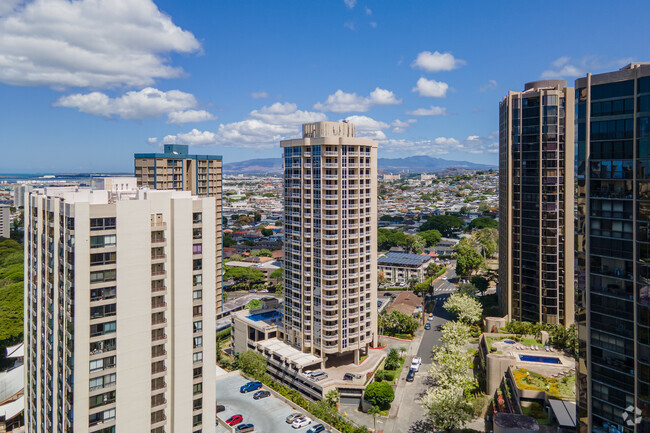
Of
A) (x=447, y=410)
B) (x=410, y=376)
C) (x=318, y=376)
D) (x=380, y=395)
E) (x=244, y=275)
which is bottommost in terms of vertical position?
A: (x=410, y=376)

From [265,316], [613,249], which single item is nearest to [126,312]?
[613,249]

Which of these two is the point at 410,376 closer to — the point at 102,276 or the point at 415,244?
the point at 102,276

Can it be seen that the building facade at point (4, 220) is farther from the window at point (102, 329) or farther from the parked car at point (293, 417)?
the window at point (102, 329)

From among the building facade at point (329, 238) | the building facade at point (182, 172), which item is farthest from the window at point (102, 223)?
the building facade at point (182, 172)

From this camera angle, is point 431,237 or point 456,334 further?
point 431,237

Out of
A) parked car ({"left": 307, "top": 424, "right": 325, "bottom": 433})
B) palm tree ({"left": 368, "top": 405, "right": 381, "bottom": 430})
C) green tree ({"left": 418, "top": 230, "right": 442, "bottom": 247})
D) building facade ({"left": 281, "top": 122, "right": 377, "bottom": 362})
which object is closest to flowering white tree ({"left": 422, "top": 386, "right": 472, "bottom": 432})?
palm tree ({"left": 368, "top": 405, "right": 381, "bottom": 430})

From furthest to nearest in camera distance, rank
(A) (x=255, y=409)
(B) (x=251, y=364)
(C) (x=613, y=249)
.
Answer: (B) (x=251, y=364), (A) (x=255, y=409), (C) (x=613, y=249)

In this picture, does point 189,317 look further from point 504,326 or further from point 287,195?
point 504,326


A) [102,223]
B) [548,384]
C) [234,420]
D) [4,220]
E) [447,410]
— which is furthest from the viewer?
[4,220]
